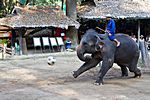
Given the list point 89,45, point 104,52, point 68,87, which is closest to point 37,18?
point 89,45

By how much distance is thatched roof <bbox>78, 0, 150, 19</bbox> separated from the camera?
27938 millimetres

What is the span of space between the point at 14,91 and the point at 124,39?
14.4ft

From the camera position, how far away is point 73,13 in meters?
30.0

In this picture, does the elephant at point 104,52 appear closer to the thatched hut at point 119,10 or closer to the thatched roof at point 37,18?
the thatched roof at point 37,18

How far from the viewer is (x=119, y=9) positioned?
2881 cm

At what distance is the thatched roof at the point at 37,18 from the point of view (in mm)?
26312

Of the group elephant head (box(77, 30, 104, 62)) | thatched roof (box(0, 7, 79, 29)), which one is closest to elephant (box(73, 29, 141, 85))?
elephant head (box(77, 30, 104, 62))

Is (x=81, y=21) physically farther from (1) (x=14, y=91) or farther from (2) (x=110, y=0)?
(1) (x=14, y=91)

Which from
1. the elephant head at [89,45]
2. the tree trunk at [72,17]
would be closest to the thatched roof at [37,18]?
the tree trunk at [72,17]

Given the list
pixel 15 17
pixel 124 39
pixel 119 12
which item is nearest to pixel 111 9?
pixel 119 12

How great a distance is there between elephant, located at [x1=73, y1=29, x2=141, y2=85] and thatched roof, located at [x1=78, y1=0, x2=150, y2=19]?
15.4 metres

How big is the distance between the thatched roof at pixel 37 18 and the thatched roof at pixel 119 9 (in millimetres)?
2002

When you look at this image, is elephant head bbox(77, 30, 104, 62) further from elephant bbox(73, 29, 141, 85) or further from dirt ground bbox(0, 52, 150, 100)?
dirt ground bbox(0, 52, 150, 100)

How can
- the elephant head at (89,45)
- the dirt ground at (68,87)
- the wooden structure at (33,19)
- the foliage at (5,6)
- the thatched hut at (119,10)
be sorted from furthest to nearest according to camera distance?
the foliage at (5,6) < the thatched hut at (119,10) < the wooden structure at (33,19) < the elephant head at (89,45) < the dirt ground at (68,87)
